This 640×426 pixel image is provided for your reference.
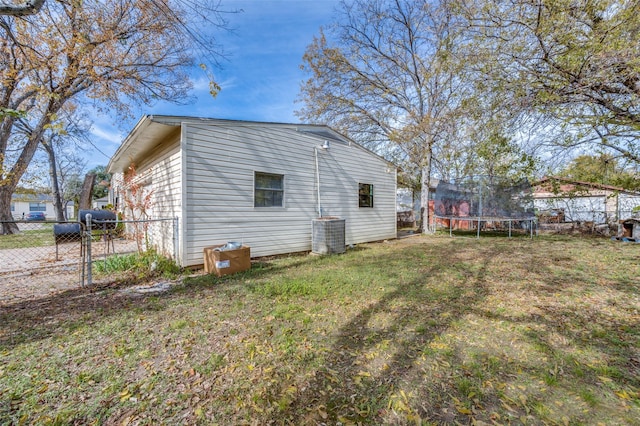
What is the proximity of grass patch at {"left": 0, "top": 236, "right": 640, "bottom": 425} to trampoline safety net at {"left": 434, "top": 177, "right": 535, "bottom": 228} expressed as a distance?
732 cm

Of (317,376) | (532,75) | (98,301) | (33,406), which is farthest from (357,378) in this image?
(532,75)

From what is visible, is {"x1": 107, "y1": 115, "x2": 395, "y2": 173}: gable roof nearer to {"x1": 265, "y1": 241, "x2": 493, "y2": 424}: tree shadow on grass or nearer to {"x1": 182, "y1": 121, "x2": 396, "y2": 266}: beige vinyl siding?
{"x1": 182, "y1": 121, "x2": 396, "y2": 266}: beige vinyl siding

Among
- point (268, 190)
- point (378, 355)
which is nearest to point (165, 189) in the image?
point (268, 190)

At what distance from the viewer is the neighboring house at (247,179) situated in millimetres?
5109

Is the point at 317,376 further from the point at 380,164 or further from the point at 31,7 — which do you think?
the point at 380,164

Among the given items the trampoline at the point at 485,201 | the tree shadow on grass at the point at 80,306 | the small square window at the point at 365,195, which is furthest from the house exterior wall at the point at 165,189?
the trampoline at the point at 485,201

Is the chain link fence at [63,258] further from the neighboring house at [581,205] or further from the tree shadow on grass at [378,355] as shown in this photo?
the neighboring house at [581,205]

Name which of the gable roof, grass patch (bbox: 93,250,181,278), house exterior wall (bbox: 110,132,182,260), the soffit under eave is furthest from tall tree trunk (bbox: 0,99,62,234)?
grass patch (bbox: 93,250,181,278)

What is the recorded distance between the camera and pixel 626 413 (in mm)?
1611

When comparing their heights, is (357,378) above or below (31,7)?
below

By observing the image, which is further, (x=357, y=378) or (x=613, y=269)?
(x=613, y=269)

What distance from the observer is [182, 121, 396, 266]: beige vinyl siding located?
515cm

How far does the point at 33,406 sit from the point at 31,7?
3.50m

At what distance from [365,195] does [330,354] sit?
6.99 m
